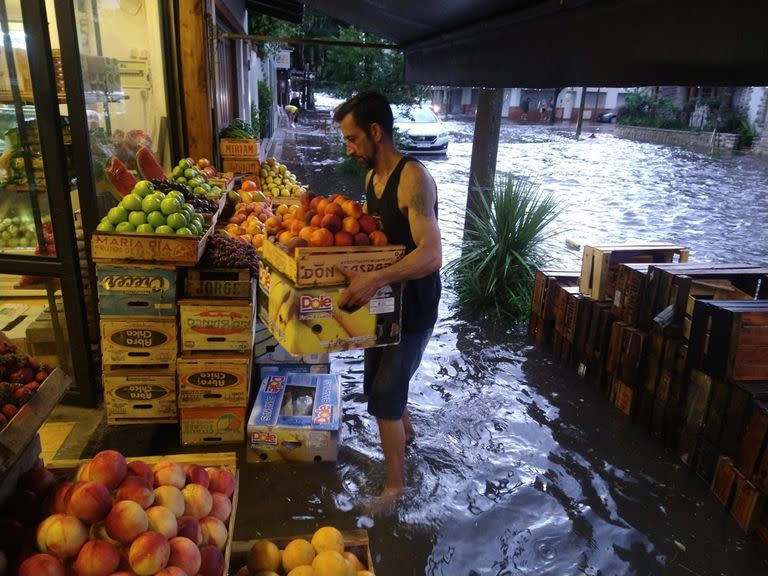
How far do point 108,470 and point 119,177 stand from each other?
292 centimetres

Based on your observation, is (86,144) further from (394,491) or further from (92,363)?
(394,491)

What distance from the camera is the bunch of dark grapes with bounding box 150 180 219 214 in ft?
13.5

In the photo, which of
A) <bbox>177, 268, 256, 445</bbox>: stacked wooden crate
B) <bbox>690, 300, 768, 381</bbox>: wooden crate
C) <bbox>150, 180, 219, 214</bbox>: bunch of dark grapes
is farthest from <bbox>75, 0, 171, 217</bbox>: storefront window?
<bbox>690, 300, 768, 381</bbox>: wooden crate

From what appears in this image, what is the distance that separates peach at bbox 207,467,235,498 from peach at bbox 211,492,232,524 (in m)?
0.03

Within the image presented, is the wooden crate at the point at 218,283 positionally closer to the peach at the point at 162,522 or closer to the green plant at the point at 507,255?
the peach at the point at 162,522

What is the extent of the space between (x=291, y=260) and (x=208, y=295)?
1.32 meters

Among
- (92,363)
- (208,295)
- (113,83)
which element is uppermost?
(113,83)

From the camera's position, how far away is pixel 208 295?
11.8 feet

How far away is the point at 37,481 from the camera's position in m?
2.04

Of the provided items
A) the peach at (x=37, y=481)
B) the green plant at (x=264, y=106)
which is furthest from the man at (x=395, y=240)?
the green plant at (x=264, y=106)

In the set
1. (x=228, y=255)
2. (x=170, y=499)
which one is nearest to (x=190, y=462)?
(x=170, y=499)

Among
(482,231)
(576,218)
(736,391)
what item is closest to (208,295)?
(736,391)

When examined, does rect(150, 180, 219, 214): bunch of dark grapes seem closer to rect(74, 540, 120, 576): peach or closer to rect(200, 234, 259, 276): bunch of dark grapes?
rect(200, 234, 259, 276): bunch of dark grapes

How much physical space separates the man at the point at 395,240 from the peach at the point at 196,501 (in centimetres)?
97
